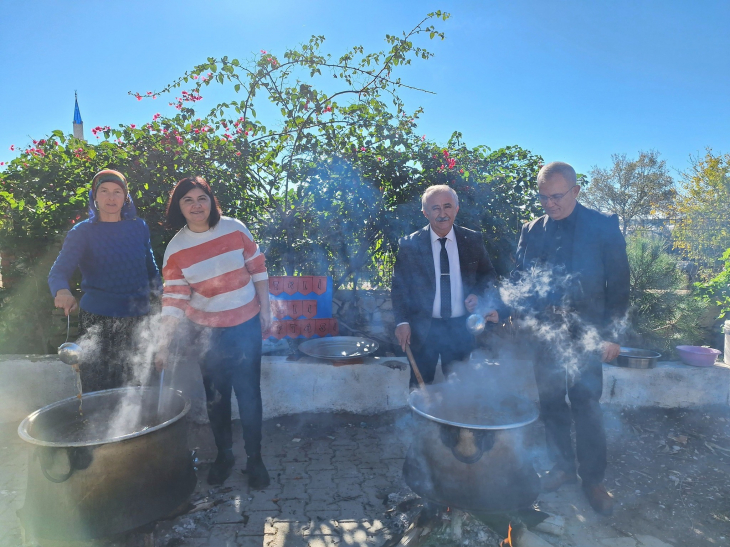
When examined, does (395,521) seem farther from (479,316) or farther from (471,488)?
(479,316)

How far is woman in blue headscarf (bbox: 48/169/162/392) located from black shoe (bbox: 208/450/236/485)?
1.02 m

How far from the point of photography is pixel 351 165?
5.20 m

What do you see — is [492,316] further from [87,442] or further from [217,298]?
[87,442]

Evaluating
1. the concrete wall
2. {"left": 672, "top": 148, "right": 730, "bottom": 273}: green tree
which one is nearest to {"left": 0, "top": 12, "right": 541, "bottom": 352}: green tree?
the concrete wall

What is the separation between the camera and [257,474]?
10.9ft

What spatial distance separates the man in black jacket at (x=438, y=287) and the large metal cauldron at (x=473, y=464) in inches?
32.1

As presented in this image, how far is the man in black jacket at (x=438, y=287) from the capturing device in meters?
3.32

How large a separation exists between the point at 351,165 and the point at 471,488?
3.80 metres

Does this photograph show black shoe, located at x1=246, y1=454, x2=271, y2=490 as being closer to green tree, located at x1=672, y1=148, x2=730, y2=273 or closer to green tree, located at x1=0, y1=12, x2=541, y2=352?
green tree, located at x1=0, y1=12, x2=541, y2=352

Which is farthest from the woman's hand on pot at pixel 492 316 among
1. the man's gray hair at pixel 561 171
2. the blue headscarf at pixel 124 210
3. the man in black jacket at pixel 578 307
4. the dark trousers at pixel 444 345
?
the blue headscarf at pixel 124 210

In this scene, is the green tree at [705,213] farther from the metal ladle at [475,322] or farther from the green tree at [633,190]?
the metal ladle at [475,322]

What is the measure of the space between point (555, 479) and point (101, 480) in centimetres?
302

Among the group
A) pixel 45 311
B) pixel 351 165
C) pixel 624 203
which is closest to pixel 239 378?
pixel 351 165

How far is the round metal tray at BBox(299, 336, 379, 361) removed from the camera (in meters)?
4.54
